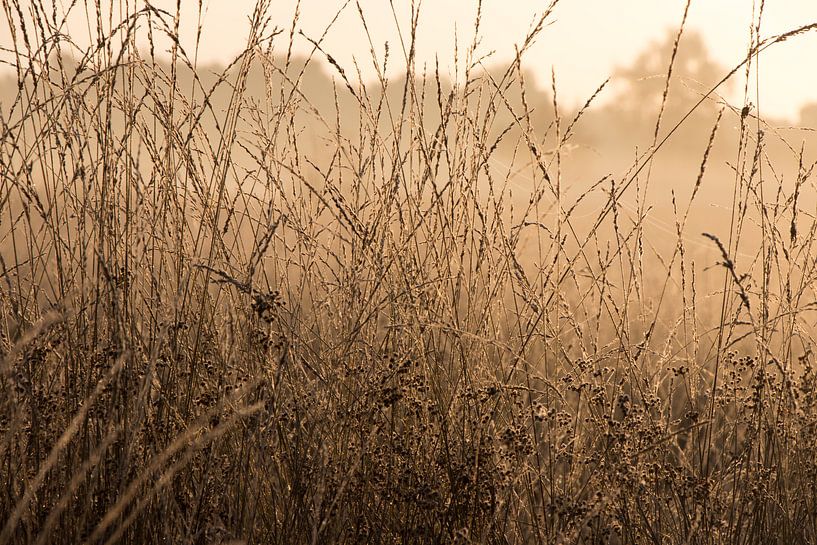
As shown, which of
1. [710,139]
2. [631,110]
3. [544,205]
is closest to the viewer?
[710,139]

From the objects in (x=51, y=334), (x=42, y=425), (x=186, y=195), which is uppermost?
(x=186, y=195)

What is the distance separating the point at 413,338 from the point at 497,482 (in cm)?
40

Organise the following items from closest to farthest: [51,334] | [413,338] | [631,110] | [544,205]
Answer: [51,334]
[413,338]
[544,205]
[631,110]

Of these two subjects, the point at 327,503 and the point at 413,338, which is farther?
the point at 413,338

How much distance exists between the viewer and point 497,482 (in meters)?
1.82

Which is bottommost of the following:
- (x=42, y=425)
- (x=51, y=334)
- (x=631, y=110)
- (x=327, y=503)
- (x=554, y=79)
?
(x=327, y=503)

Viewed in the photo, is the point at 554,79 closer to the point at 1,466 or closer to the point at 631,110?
the point at 1,466

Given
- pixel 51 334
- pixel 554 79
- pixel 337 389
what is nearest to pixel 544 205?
pixel 554 79

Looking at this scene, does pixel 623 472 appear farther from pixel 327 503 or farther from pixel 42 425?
pixel 42 425

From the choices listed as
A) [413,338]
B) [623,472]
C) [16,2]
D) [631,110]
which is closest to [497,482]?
[623,472]

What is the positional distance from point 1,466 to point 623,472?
3.93 ft

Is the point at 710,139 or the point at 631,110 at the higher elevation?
the point at 631,110

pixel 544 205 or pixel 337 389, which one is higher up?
pixel 544 205

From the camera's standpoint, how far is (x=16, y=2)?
82.3 inches
